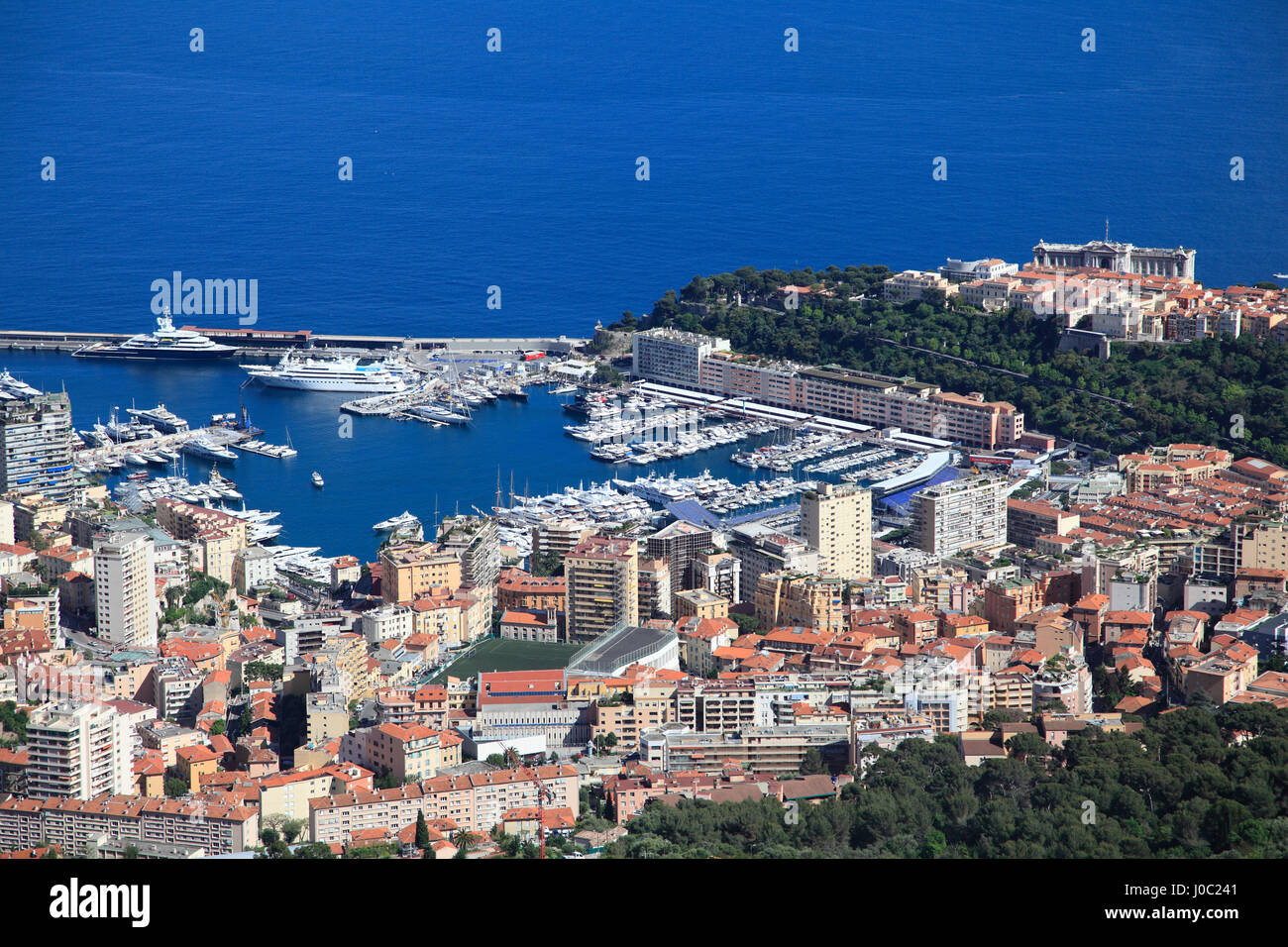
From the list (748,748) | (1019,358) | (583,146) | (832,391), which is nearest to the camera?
(748,748)

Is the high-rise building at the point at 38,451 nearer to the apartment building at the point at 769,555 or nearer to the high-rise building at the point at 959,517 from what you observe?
the apartment building at the point at 769,555

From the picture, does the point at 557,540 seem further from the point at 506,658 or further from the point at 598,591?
the point at 506,658

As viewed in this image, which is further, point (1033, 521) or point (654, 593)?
Answer: point (1033, 521)

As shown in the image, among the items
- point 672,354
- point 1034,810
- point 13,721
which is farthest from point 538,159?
point 1034,810

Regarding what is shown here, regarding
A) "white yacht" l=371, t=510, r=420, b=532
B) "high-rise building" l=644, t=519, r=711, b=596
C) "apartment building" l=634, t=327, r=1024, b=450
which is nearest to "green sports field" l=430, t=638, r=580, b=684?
"high-rise building" l=644, t=519, r=711, b=596

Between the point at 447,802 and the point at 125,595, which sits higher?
the point at 125,595

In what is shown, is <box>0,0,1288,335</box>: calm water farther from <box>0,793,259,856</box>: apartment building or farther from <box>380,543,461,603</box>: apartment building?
<box>0,793,259,856</box>: apartment building

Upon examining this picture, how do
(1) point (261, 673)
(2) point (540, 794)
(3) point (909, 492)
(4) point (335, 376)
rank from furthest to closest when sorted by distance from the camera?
(4) point (335, 376) < (3) point (909, 492) < (1) point (261, 673) < (2) point (540, 794)
